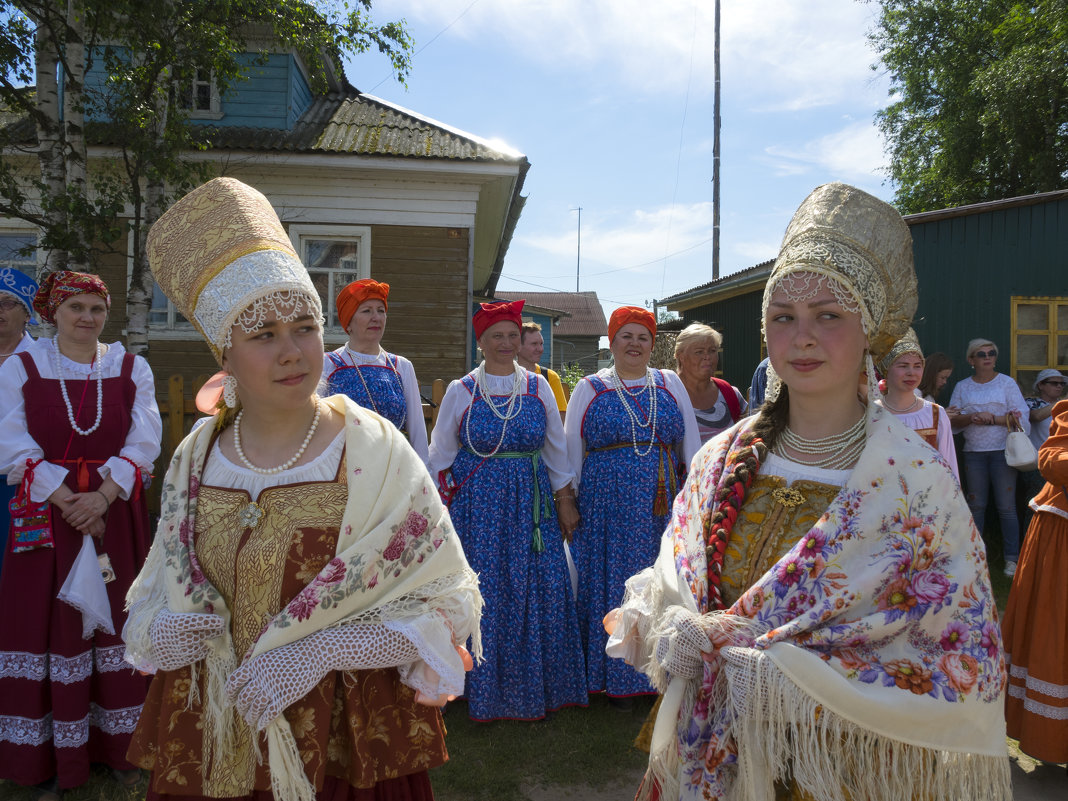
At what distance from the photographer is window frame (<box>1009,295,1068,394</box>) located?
8.80 meters

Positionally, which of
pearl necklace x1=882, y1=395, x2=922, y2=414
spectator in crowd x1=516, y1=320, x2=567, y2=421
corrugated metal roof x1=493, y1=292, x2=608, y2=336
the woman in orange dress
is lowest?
the woman in orange dress

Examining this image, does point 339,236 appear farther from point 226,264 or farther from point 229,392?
point 226,264

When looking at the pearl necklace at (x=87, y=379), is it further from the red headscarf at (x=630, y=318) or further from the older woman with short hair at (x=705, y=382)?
the older woman with short hair at (x=705, y=382)

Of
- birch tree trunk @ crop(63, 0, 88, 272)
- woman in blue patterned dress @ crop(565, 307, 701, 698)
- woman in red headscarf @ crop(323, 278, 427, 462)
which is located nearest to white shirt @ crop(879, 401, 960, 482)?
woman in blue patterned dress @ crop(565, 307, 701, 698)

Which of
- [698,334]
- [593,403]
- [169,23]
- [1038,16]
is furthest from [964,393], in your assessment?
[1038,16]

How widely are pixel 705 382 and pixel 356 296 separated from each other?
243cm

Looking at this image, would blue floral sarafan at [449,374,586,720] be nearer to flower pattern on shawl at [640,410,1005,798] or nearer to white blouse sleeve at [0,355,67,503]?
white blouse sleeve at [0,355,67,503]

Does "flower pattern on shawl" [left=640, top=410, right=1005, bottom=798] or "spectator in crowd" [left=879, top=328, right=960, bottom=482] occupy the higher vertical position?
"spectator in crowd" [left=879, top=328, right=960, bottom=482]

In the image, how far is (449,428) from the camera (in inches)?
168

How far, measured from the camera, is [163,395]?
9.76 metres

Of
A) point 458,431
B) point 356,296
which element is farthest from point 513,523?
point 356,296

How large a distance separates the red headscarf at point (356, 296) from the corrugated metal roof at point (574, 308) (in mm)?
35493

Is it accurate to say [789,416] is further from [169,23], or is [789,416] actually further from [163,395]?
[163,395]

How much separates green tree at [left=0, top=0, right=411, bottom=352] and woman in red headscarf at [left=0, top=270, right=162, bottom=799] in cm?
357
